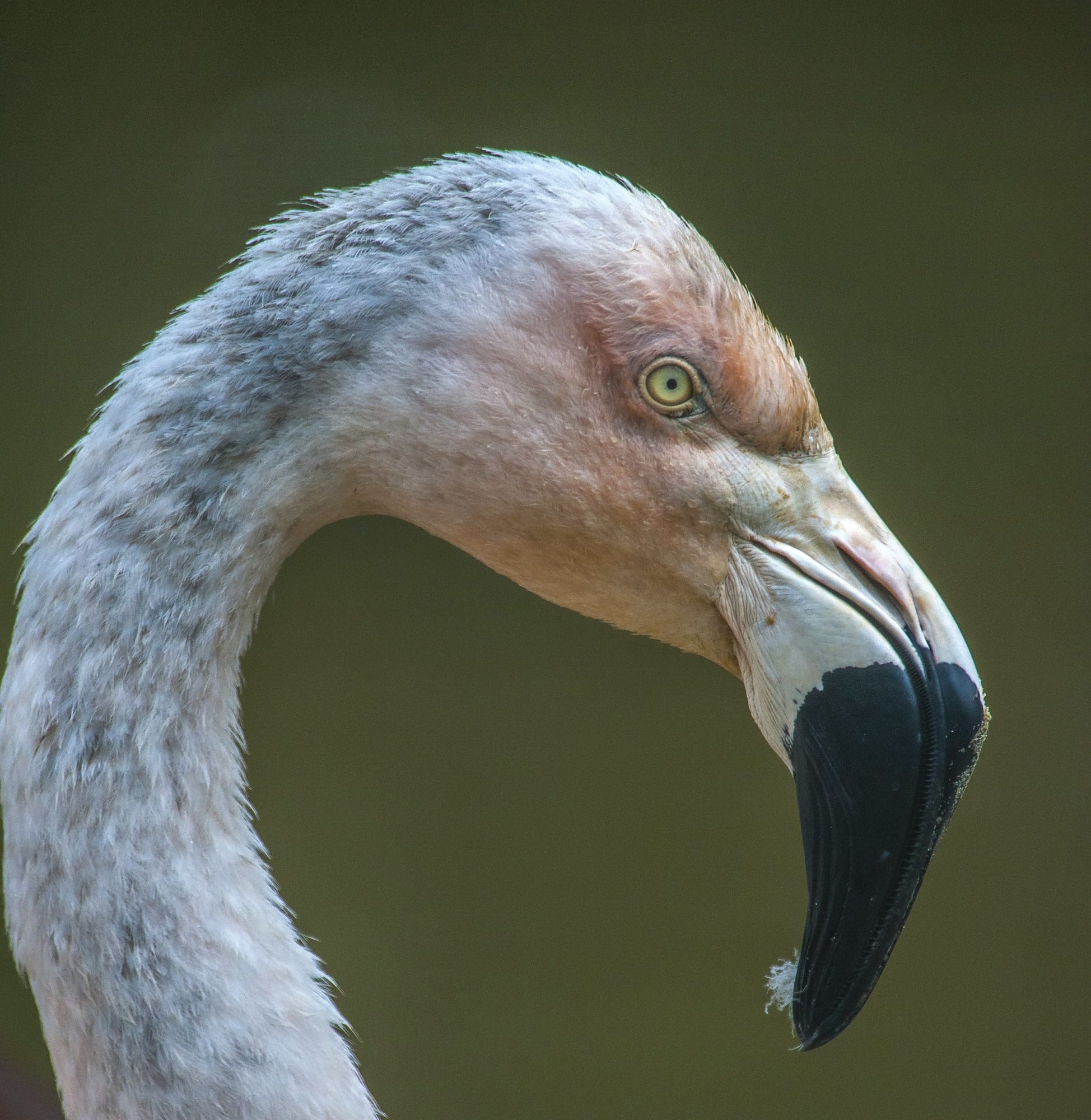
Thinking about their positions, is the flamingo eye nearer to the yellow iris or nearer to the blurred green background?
→ the yellow iris

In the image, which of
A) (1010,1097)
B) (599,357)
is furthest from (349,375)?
(1010,1097)

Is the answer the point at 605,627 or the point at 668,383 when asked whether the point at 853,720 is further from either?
the point at 605,627

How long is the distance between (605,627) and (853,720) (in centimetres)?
134

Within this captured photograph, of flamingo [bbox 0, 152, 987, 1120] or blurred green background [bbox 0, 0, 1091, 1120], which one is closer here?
flamingo [bbox 0, 152, 987, 1120]

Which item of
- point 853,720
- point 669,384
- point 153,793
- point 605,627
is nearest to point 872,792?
point 853,720

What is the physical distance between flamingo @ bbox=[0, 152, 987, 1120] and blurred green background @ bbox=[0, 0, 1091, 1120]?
1136 millimetres

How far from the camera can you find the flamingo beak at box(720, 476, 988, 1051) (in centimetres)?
96

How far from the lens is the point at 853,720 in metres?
0.96

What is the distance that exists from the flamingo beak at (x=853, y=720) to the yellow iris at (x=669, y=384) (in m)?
0.16

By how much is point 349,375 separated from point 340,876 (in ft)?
5.56

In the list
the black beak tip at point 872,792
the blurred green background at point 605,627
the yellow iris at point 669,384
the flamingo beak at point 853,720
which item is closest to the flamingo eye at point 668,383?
the yellow iris at point 669,384

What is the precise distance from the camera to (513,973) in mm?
2426

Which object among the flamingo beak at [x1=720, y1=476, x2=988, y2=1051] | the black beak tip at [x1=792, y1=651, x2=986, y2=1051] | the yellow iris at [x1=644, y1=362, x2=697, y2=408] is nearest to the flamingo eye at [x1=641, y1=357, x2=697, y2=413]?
the yellow iris at [x1=644, y1=362, x2=697, y2=408]

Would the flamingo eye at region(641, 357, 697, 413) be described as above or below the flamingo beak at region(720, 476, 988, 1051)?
above
